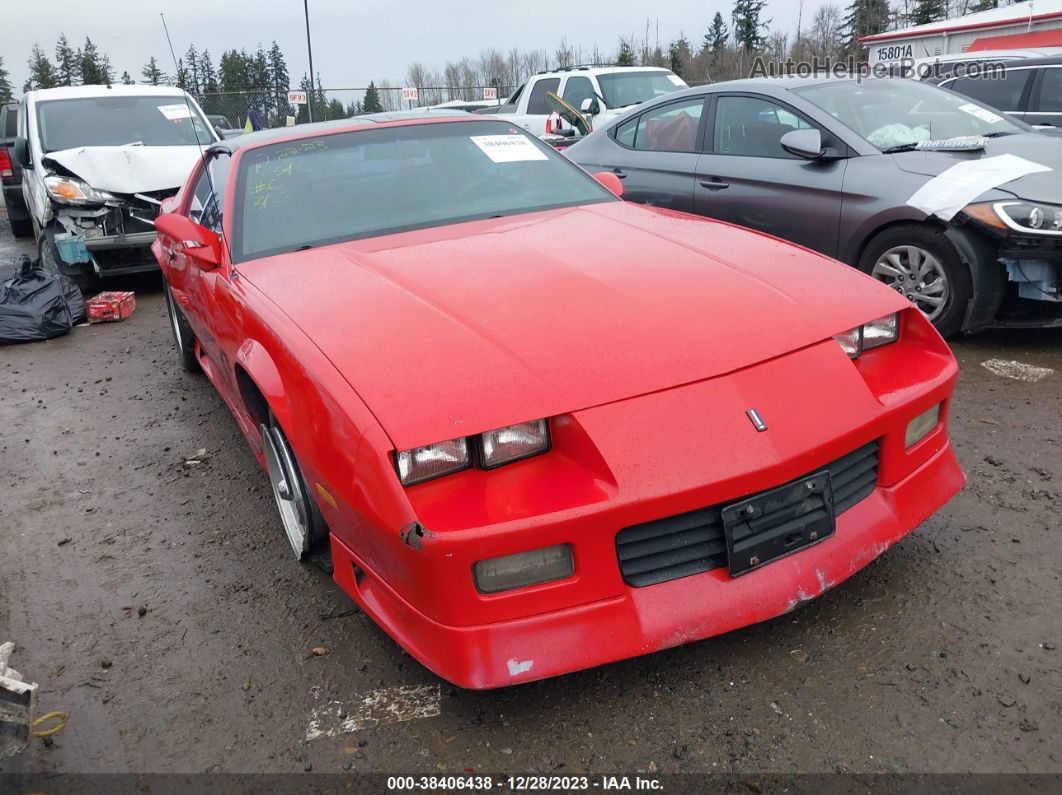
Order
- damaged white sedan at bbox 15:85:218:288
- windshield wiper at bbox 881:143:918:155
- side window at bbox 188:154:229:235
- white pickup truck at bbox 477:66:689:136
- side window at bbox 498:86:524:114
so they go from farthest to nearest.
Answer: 1. side window at bbox 498:86:524:114
2. white pickup truck at bbox 477:66:689:136
3. damaged white sedan at bbox 15:85:218:288
4. windshield wiper at bbox 881:143:918:155
5. side window at bbox 188:154:229:235

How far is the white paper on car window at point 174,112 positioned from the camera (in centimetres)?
810

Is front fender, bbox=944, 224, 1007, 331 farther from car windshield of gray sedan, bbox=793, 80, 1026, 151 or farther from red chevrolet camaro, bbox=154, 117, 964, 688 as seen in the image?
red chevrolet camaro, bbox=154, 117, 964, 688

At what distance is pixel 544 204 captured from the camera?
3.40 metres

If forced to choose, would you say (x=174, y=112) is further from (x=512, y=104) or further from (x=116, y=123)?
(x=512, y=104)

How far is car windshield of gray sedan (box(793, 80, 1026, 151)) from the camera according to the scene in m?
4.80

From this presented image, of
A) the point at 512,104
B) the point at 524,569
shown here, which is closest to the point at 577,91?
the point at 512,104

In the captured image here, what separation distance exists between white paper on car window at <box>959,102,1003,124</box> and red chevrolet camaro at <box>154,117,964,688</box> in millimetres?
3098

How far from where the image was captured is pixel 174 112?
815 centimetres

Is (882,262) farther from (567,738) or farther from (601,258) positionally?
(567,738)

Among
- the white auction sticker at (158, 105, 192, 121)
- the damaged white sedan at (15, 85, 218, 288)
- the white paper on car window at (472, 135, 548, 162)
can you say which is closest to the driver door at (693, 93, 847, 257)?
the white paper on car window at (472, 135, 548, 162)

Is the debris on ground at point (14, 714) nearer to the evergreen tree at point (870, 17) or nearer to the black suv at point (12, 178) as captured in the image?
the black suv at point (12, 178)

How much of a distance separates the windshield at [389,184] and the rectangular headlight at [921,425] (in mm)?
1675

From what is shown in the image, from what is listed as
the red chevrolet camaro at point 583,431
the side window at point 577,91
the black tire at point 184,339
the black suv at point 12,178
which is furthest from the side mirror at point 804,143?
the black suv at point 12,178

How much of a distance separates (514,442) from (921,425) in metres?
1.23
